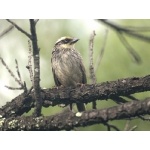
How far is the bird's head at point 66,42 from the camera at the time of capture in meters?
2.69

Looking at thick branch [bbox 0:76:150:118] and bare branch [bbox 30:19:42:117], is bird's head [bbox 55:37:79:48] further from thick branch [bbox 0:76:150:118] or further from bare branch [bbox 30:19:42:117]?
bare branch [bbox 30:19:42:117]

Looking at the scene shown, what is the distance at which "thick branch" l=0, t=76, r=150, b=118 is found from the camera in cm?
188

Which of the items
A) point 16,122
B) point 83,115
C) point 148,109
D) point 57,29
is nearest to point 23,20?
point 57,29

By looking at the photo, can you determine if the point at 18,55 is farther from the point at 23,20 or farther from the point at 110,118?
the point at 110,118

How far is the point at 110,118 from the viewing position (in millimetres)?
1469

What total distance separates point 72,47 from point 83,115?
1204 mm

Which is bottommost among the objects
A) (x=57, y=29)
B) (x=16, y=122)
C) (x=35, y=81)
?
(x=16, y=122)

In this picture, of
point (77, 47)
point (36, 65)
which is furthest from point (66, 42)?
point (36, 65)

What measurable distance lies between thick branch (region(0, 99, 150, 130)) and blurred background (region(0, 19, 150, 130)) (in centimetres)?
51

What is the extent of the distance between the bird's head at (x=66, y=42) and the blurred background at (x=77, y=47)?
0.05m

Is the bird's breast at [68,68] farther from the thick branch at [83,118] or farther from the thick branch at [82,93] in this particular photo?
the thick branch at [83,118]

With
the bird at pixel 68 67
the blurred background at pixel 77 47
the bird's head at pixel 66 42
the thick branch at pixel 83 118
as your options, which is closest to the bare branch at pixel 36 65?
the thick branch at pixel 83 118

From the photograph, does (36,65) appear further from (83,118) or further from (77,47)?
(77,47)

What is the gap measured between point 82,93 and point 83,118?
0.48 meters
